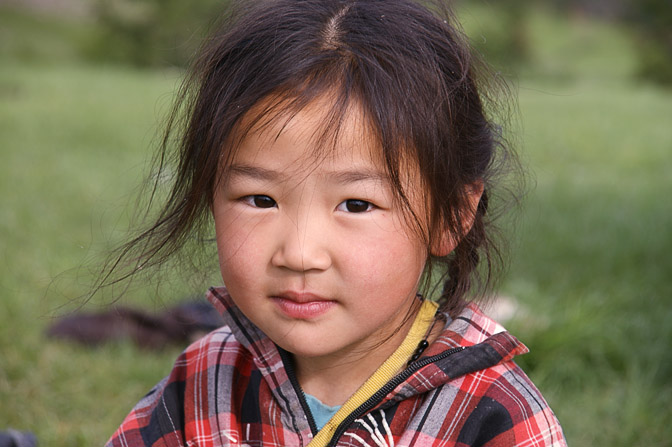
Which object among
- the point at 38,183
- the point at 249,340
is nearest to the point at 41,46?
the point at 38,183

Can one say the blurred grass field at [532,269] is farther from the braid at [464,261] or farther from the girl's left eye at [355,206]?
the girl's left eye at [355,206]

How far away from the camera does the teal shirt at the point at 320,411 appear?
156 centimetres

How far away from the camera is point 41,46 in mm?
20391

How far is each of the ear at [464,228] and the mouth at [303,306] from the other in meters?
0.26

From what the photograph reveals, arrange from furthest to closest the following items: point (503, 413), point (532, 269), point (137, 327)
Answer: point (532, 269) → point (137, 327) → point (503, 413)

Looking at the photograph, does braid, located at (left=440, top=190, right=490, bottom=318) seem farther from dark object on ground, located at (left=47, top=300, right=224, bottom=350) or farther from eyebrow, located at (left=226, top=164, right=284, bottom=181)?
dark object on ground, located at (left=47, top=300, right=224, bottom=350)

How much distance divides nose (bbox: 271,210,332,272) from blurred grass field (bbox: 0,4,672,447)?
0.79 metres

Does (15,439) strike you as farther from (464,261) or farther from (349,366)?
(464,261)

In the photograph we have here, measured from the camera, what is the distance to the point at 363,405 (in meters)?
1.46

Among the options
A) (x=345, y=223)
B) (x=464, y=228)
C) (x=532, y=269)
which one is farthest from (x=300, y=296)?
(x=532, y=269)

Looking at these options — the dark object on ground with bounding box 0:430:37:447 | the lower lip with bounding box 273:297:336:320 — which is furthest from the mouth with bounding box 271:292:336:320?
the dark object on ground with bounding box 0:430:37:447

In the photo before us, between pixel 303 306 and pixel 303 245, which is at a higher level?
pixel 303 245

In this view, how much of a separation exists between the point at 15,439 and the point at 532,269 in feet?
7.62

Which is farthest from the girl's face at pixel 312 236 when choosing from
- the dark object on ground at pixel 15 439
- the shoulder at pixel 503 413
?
the dark object on ground at pixel 15 439
